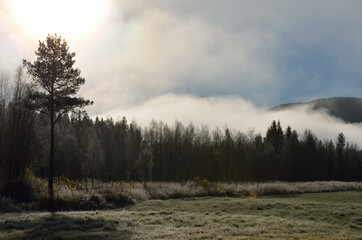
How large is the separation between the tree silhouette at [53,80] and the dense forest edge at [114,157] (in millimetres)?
75

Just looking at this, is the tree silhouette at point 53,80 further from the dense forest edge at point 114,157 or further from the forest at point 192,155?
the forest at point 192,155

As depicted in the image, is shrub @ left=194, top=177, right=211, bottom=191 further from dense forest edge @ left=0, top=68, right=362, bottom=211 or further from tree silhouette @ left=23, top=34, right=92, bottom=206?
tree silhouette @ left=23, top=34, right=92, bottom=206

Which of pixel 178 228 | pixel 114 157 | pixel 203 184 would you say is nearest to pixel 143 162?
pixel 203 184

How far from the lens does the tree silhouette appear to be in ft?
74.9

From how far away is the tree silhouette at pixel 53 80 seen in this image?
899 inches

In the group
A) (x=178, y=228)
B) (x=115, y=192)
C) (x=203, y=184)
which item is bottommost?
(x=203, y=184)

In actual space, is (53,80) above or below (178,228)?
above

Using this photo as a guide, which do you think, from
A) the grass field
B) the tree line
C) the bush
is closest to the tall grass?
the bush

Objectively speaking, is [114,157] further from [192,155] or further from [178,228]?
[178,228]

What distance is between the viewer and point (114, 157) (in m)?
69.9

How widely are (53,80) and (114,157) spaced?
48.2 m

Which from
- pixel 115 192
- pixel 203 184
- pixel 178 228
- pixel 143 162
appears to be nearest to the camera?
pixel 178 228

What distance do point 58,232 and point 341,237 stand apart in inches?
371

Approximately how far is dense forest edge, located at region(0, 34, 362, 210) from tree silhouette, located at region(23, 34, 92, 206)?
0.25ft
